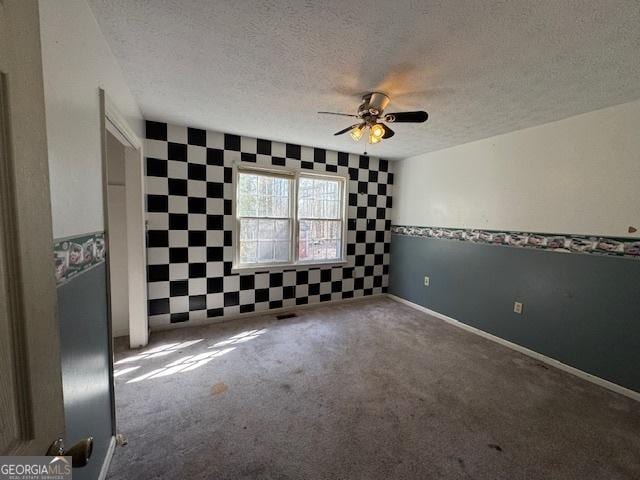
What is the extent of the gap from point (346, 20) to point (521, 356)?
3131 mm

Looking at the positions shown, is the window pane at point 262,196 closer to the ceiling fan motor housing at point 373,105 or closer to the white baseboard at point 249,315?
the white baseboard at point 249,315

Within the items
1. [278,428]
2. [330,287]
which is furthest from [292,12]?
[330,287]

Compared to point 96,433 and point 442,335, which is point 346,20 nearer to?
point 96,433

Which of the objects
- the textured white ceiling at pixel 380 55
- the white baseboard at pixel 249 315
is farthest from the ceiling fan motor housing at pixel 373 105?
the white baseboard at pixel 249 315

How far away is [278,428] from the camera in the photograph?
5.14ft

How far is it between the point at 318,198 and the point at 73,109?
9.06ft

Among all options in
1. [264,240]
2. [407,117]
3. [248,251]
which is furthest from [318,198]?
[407,117]

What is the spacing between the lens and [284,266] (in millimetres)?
3354

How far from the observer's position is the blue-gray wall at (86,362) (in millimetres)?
918

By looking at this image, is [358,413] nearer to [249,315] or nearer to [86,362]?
[86,362]

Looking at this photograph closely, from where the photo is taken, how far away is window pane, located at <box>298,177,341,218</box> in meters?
3.47

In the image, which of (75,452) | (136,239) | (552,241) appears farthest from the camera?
(552,241)

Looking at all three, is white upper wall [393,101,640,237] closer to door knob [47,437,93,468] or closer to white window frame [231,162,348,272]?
white window frame [231,162,348,272]

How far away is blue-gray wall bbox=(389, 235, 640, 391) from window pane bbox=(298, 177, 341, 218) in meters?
1.45
